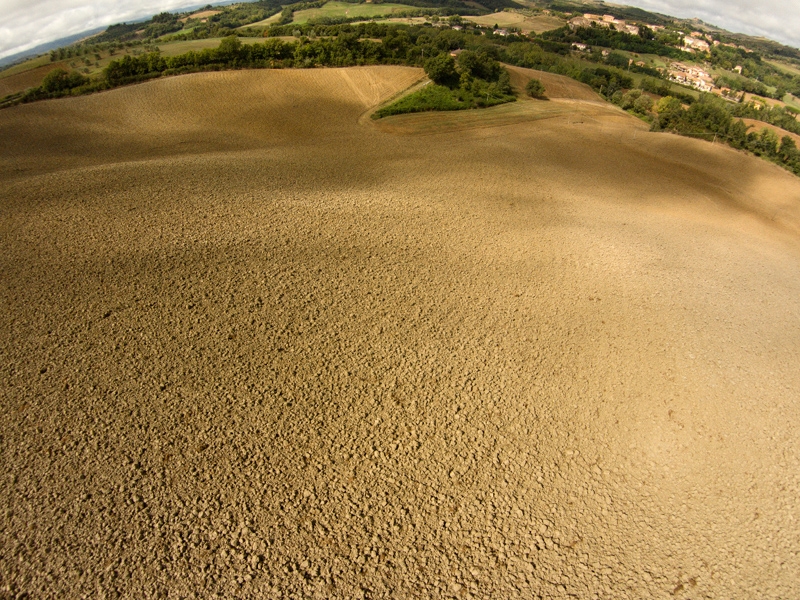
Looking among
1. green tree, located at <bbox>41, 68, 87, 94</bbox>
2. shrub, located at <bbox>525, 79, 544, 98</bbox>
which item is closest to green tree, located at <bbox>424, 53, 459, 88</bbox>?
shrub, located at <bbox>525, 79, 544, 98</bbox>

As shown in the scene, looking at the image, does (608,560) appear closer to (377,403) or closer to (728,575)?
(728,575)

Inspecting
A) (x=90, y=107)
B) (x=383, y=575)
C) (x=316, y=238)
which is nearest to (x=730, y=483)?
(x=383, y=575)

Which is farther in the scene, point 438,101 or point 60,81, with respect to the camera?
point 438,101

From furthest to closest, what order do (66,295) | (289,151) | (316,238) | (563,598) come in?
(289,151), (316,238), (66,295), (563,598)

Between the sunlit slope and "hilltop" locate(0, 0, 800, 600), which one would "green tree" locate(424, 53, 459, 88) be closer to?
the sunlit slope

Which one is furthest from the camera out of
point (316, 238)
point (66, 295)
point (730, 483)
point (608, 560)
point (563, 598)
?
point (316, 238)

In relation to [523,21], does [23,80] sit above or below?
below

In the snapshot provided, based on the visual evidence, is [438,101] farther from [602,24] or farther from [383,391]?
[602,24]

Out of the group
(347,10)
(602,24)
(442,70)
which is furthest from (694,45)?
(442,70)
